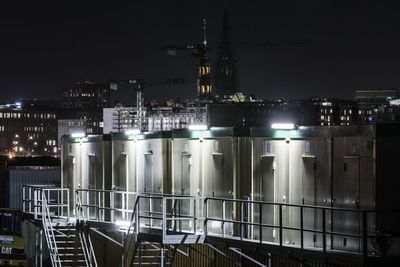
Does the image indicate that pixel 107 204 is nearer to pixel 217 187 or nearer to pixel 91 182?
pixel 91 182

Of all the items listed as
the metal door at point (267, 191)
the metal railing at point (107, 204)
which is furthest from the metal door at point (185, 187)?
the metal door at point (267, 191)

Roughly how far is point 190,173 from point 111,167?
5053 millimetres

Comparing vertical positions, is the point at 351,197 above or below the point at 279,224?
above

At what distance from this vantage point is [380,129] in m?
17.7

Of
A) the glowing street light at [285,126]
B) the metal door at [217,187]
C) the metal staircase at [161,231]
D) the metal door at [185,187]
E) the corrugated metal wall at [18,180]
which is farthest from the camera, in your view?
the corrugated metal wall at [18,180]

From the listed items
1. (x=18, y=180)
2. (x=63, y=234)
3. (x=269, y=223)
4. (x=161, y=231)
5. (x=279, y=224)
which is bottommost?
(x=63, y=234)

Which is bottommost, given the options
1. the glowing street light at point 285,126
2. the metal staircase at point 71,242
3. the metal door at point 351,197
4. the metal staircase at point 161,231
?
the metal staircase at point 71,242

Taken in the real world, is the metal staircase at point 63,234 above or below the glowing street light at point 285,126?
→ below

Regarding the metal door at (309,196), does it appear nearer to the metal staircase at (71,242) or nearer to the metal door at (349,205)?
the metal door at (349,205)

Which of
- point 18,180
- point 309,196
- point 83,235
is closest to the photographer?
point 309,196

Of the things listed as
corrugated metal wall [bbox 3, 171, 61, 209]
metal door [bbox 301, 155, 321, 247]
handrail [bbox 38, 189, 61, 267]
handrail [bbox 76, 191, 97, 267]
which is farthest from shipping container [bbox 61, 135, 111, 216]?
corrugated metal wall [bbox 3, 171, 61, 209]

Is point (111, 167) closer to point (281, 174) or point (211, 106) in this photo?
point (281, 174)

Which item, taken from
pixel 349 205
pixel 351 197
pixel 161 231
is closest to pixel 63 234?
pixel 161 231

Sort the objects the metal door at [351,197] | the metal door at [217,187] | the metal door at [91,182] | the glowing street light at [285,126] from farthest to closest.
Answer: the metal door at [91,182] → the metal door at [217,187] → the glowing street light at [285,126] → the metal door at [351,197]
